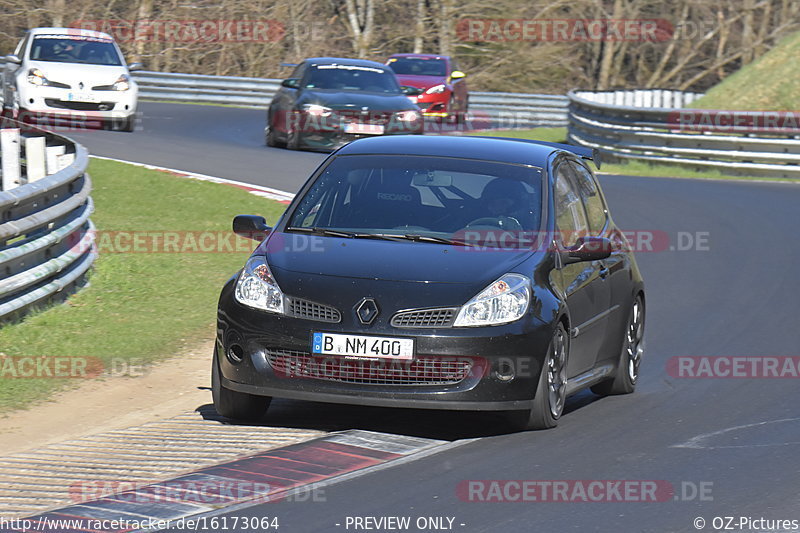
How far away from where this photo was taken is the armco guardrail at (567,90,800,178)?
80.0 ft

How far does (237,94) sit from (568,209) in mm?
29336

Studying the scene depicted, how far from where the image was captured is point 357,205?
332 inches

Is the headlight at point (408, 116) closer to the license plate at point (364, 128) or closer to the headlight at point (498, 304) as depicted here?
the license plate at point (364, 128)

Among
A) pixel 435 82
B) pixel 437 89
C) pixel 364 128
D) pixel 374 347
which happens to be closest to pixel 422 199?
pixel 374 347

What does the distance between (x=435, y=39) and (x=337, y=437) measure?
4203 cm

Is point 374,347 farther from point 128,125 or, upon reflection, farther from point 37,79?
point 128,125

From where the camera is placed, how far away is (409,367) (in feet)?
24.0

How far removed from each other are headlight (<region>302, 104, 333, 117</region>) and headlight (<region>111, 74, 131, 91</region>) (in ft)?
13.2

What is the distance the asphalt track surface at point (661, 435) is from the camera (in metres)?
6.09

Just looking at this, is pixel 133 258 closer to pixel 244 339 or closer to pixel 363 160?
pixel 363 160

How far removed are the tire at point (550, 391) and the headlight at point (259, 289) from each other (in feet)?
4.64

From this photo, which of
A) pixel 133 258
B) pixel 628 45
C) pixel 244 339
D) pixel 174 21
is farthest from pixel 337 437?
pixel 628 45

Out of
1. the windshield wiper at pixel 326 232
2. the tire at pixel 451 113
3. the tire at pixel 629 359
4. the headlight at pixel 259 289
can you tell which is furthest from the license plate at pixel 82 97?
the headlight at pixel 259 289

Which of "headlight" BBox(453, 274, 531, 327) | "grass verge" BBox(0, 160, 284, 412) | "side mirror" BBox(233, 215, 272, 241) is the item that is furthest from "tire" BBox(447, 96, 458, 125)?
"headlight" BBox(453, 274, 531, 327)
